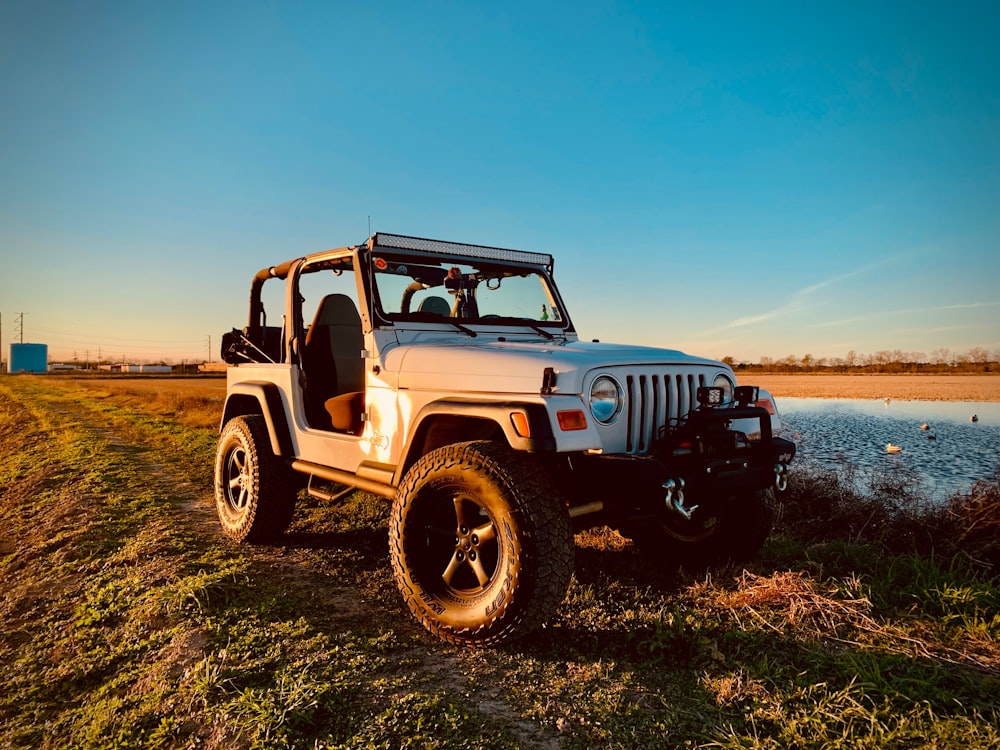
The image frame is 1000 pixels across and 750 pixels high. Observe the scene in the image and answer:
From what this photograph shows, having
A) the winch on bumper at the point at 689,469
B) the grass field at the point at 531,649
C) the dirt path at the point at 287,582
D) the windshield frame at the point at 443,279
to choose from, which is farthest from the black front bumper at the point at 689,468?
the windshield frame at the point at 443,279

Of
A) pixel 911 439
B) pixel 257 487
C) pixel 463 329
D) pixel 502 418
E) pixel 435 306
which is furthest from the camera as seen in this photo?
pixel 911 439

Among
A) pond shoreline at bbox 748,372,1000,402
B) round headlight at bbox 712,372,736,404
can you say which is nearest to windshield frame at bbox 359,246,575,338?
round headlight at bbox 712,372,736,404

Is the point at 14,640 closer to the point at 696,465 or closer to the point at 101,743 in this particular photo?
the point at 101,743

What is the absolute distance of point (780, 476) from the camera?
3715 mm

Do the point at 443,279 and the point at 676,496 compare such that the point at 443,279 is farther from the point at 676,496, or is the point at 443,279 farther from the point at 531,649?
the point at 531,649

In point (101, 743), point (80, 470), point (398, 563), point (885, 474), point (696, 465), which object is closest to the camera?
point (101, 743)

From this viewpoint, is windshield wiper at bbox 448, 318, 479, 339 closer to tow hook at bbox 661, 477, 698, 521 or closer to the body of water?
tow hook at bbox 661, 477, 698, 521

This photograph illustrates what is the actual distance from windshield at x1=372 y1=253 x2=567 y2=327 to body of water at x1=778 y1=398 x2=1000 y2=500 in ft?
12.7

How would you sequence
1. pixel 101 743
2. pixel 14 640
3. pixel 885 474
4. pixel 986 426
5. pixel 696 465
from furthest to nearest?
pixel 986 426 < pixel 885 474 < pixel 14 640 < pixel 696 465 < pixel 101 743

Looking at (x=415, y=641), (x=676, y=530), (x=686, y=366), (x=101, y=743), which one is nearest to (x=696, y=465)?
(x=686, y=366)

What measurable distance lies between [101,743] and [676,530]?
142 inches

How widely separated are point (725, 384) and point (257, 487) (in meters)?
3.72

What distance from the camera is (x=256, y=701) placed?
2.67 m

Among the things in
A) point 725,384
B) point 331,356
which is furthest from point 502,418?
point 331,356
